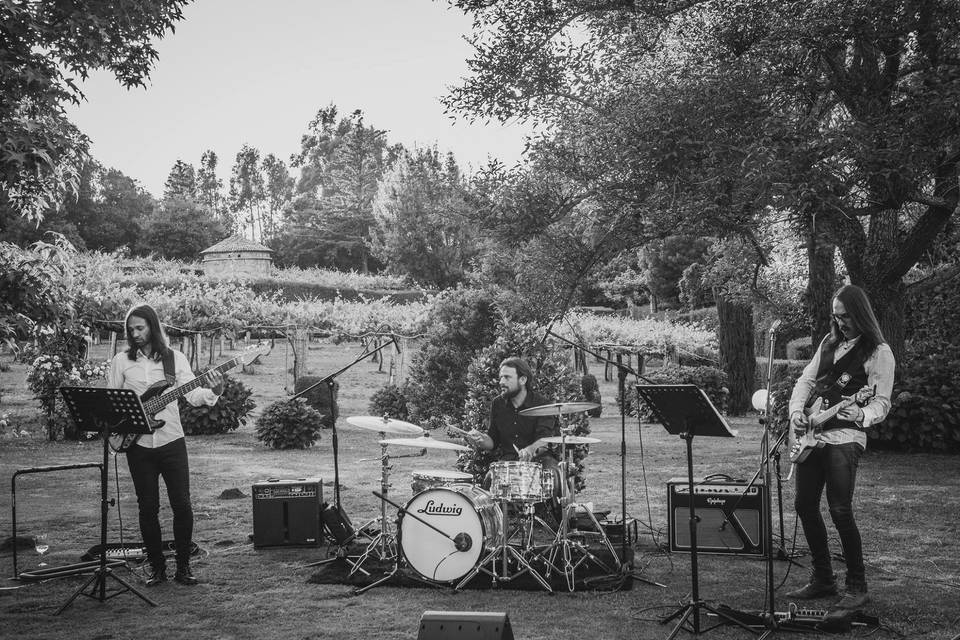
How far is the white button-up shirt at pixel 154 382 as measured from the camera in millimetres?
6332

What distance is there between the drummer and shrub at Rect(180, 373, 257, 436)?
12.0 m

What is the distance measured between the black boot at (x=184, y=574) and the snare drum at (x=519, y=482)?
7.77 feet

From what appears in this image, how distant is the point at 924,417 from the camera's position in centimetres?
1365

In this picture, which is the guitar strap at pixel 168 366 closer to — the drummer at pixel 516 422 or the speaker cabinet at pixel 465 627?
the drummer at pixel 516 422

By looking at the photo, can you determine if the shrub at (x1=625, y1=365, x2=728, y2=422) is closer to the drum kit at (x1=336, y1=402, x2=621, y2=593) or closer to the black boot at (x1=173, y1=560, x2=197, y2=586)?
the drum kit at (x1=336, y1=402, x2=621, y2=593)

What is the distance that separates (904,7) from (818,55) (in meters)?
0.98

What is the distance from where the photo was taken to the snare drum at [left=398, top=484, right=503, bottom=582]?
6473 mm

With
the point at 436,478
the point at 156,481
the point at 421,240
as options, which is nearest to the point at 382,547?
the point at 436,478

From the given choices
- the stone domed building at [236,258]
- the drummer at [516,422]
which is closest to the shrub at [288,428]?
the drummer at [516,422]

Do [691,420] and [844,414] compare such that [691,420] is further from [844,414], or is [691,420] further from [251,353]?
[251,353]

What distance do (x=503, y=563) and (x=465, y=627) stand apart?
3078 millimetres

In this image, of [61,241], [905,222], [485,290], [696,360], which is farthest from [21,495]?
[696,360]

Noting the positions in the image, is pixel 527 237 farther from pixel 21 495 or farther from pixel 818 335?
pixel 21 495

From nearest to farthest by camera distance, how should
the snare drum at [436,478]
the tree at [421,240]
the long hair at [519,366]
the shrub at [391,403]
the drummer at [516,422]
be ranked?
1. the snare drum at [436,478]
2. the drummer at [516,422]
3. the long hair at [519,366]
4. the shrub at [391,403]
5. the tree at [421,240]
